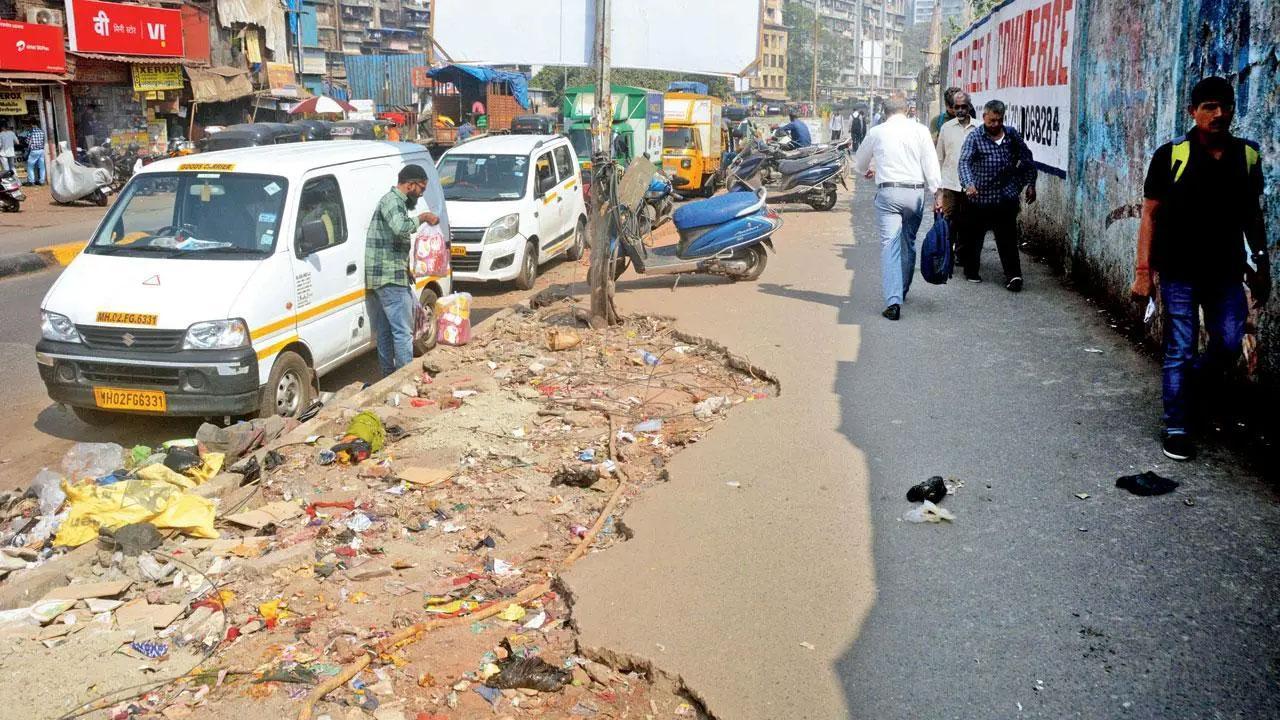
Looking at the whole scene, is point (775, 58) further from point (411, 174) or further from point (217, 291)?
point (217, 291)

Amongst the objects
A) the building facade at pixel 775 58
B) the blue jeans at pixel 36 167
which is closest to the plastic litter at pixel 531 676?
the blue jeans at pixel 36 167

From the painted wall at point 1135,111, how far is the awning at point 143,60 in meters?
26.2

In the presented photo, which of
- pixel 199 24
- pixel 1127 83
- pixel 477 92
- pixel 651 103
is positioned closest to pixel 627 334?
pixel 1127 83

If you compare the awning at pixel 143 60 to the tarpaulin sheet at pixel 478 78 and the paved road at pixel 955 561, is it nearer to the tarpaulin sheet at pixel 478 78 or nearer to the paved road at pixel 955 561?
the tarpaulin sheet at pixel 478 78

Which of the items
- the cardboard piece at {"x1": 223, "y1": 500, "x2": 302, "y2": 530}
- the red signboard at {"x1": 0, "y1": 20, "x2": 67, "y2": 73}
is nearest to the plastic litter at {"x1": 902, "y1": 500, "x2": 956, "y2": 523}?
the cardboard piece at {"x1": 223, "y1": 500, "x2": 302, "y2": 530}

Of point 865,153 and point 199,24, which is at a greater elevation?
point 199,24

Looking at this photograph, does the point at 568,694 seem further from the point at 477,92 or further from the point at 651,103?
the point at 477,92

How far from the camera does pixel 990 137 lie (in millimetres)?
9688

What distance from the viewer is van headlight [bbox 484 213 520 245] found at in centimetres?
1229

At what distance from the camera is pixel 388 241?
27.1 ft

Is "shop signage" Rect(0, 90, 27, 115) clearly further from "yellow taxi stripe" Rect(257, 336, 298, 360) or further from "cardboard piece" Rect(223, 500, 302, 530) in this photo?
"cardboard piece" Rect(223, 500, 302, 530)

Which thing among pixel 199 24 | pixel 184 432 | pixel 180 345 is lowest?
pixel 184 432

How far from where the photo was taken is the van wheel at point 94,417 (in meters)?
7.59

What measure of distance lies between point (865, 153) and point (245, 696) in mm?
6938
